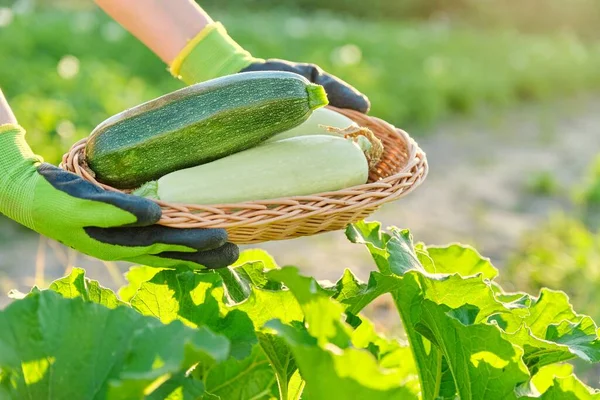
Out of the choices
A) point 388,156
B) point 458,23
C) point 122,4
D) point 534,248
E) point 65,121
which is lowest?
point 458,23

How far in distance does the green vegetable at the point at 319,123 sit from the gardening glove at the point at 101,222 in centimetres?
57

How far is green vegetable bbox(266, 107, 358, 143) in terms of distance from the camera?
2.20 meters

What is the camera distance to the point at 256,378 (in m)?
1.82

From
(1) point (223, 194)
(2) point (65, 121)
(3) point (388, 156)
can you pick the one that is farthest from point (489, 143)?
(1) point (223, 194)

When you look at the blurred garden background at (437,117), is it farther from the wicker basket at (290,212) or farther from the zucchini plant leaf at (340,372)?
the zucchini plant leaf at (340,372)

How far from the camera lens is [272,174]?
6.22ft

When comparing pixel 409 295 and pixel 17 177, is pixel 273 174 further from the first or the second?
pixel 17 177

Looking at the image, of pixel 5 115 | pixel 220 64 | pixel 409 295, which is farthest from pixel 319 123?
pixel 5 115

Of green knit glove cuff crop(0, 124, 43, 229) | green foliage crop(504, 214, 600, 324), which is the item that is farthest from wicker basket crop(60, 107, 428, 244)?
green foliage crop(504, 214, 600, 324)

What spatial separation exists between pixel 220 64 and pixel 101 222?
2.75 feet

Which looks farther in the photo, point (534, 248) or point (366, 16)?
point (366, 16)

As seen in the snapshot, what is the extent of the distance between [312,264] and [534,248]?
126cm

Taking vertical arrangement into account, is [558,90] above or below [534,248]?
below

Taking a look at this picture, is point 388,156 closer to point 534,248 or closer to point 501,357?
point 501,357
